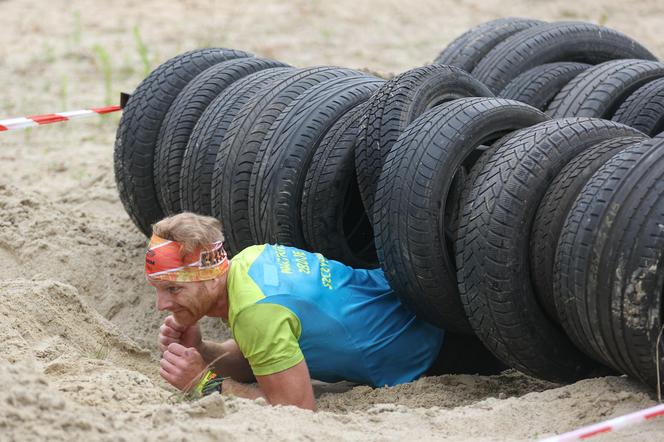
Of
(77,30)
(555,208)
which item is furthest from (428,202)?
(77,30)

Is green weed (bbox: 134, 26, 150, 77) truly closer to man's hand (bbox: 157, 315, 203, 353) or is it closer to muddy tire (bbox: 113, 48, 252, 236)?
muddy tire (bbox: 113, 48, 252, 236)

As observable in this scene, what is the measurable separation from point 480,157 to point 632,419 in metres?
1.76

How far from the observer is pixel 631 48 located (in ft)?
27.6

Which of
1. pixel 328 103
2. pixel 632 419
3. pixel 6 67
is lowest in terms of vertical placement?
pixel 6 67

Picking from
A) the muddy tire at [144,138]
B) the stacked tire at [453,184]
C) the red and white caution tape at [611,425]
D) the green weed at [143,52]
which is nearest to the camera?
the red and white caution tape at [611,425]

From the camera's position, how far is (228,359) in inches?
223

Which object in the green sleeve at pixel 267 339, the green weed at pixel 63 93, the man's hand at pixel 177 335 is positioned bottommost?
the green weed at pixel 63 93

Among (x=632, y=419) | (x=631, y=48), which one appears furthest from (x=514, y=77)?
(x=632, y=419)

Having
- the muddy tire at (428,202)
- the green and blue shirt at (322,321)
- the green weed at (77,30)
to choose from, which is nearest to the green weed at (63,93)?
the green weed at (77,30)

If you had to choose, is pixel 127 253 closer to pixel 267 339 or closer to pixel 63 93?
pixel 267 339

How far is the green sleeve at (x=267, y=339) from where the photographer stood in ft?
16.4

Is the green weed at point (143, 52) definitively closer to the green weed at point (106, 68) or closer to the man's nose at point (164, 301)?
the green weed at point (106, 68)

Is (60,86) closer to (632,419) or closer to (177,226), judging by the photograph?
(177,226)

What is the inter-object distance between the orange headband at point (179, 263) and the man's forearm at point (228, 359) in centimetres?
63
